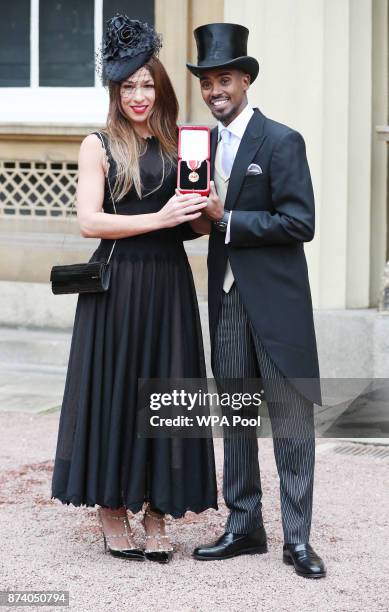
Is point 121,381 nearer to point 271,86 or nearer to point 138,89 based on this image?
point 138,89

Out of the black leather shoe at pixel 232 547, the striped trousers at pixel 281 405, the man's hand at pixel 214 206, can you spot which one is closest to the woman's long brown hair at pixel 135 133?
the man's hand at pixel 214 206

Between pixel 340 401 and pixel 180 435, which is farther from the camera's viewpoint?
pixel 340 401

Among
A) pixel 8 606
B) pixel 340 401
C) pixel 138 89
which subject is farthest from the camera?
pixel 340 401

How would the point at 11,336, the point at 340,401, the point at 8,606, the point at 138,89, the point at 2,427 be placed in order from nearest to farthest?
1. the point at 8,606
2. the point at 138,89
3. the point at 2,427
4. the point at 340,401
5. the point at 11,336

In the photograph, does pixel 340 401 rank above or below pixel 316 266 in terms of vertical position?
below

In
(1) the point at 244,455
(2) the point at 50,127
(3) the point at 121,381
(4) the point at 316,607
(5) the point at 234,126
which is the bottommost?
(4) the point at 316,607

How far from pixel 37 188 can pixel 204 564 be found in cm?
564

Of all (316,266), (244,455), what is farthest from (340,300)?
(244,455)

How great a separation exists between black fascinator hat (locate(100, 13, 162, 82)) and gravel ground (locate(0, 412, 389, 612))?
1910 mm

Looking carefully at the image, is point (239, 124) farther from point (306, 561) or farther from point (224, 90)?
point (306, 561)

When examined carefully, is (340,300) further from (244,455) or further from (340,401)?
(244,455)

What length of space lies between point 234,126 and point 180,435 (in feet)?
4.02

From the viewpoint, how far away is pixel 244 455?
492 centimetres

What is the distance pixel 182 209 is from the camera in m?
4.61
